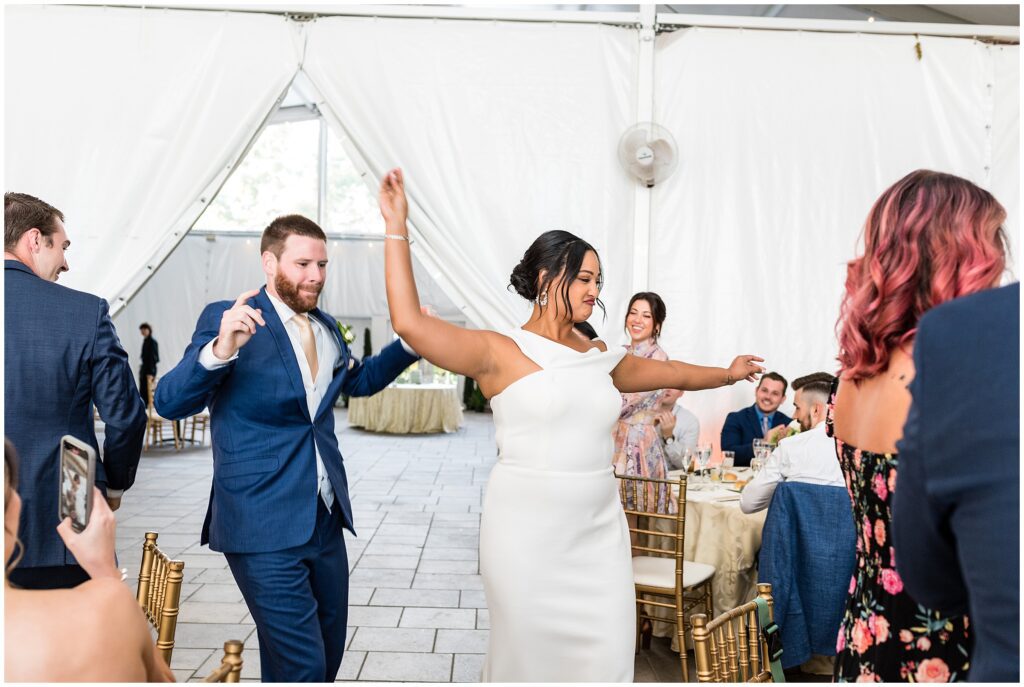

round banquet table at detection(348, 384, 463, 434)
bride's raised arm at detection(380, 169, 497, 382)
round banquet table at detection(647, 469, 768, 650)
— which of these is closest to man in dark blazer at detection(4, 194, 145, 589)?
bride's raised arm at detection(380, 169, 497, 382)

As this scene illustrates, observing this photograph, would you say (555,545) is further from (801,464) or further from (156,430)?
(156,430)

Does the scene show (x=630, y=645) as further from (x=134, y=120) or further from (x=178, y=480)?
(x=178, y=480)

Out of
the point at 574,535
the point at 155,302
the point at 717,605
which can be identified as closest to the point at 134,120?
the point at 574,535

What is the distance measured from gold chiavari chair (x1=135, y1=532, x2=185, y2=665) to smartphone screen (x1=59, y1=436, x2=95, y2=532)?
2.04 feet

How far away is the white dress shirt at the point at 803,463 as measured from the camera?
11.1ft

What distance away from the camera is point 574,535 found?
94.7 inches

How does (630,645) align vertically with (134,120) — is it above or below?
below

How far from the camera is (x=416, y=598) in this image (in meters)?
4.85

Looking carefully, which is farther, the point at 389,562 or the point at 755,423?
the point at 389,562

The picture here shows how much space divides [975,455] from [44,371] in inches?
92.4

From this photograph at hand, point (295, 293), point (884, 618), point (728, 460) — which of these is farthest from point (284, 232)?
point (728, 460)

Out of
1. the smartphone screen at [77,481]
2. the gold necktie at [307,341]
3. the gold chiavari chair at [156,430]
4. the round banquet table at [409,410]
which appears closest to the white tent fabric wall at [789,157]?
the gold necktie at [307,341]

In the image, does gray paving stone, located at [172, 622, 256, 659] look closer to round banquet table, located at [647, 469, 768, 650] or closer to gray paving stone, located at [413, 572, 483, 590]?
gray paving stone, located at [413, 572, 483, 590]

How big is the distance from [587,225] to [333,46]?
166 cm
